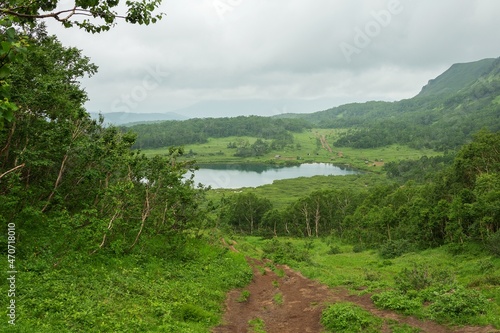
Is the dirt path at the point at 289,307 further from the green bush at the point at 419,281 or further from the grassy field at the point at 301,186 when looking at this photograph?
the grassy field at the point at 301,186

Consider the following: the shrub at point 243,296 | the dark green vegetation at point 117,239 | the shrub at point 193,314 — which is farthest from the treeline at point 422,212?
the shrub at point 193,314

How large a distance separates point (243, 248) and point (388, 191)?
150 feet

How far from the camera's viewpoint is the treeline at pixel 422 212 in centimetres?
3475

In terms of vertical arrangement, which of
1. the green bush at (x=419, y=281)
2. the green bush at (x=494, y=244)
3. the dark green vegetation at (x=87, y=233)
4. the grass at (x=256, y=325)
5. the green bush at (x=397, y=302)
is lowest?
the green bush at (x=494, y=244)

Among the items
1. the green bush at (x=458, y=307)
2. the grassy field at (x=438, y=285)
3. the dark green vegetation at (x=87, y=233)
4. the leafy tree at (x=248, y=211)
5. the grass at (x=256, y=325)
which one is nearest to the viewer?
the dark green vegetation at (x=87, y=233)

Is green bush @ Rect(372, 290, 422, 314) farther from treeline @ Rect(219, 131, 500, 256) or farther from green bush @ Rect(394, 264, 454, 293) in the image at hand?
treeline @ Rect(219, 131, 500, 256)

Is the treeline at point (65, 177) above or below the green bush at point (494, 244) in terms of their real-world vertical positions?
above

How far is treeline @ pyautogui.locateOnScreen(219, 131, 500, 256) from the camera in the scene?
34.8m

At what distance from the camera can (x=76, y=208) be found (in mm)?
22734

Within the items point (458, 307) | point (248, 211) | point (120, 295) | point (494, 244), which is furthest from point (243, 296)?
point (248, 211)

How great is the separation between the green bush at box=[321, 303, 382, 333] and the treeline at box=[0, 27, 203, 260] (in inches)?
471

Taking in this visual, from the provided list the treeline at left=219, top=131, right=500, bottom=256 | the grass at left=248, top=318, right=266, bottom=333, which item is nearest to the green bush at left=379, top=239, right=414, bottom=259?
the treeline at left=219, top=131, right=500, bottom=256

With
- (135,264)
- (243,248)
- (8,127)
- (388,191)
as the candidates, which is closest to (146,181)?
(135,264)

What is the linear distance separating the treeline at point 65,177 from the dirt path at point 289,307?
7717 mm
